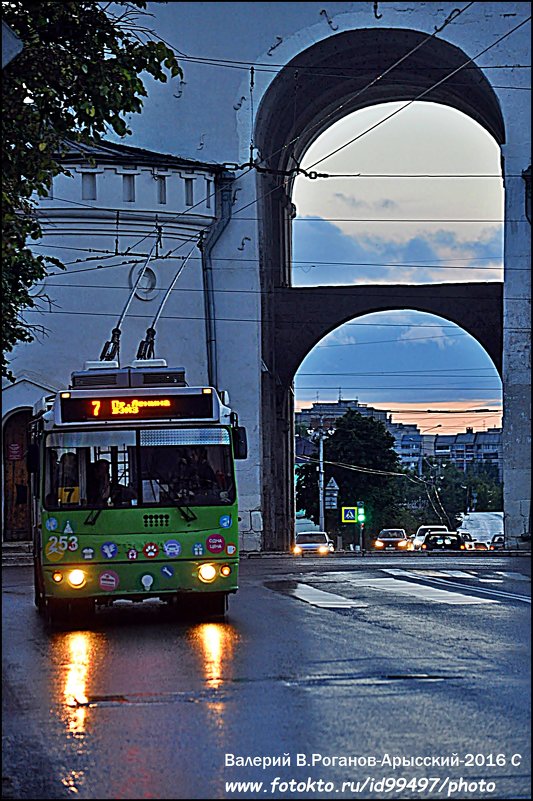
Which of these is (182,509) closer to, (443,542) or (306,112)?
(306,112)

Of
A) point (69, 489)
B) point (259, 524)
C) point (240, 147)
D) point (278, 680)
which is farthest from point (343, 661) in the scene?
point (240, 147)

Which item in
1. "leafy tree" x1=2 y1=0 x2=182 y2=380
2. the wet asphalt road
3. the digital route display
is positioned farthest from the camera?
the digital route display

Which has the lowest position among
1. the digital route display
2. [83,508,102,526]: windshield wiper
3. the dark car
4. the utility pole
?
the dark car

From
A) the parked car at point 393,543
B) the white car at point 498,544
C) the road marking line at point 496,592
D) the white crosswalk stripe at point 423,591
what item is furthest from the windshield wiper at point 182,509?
the parked car at point 393,543

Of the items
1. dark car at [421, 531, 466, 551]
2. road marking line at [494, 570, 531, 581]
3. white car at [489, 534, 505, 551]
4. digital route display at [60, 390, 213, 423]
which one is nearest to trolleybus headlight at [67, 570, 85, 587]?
digital route display at [60, 390, 213, 423]

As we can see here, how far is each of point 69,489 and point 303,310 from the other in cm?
2776

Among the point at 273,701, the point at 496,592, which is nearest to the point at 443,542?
the point at 496,592

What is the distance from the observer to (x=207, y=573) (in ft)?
51.5

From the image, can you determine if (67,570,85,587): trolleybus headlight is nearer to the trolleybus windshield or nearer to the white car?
the trolleybus windshield

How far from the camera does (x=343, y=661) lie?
1153 cm

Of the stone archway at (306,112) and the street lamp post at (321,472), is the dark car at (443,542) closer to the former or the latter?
the stone archway at (306,112)

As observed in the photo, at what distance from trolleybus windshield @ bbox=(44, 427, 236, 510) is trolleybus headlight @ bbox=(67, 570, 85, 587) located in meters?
0.75

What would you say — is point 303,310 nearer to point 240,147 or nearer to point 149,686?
point 240,147

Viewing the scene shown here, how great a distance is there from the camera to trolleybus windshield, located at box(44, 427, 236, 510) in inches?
620
